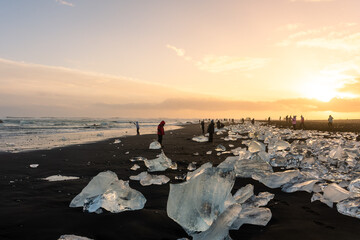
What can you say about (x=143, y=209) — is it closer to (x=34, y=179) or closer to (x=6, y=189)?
(x=6, y=189)

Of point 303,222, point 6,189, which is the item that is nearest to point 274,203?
point 303,222

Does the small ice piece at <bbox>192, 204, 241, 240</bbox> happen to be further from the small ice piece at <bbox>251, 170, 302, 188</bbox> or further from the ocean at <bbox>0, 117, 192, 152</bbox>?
the ocean at <bbox>0, 117, 192, 152</bbox>

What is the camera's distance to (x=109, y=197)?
11.9 ft

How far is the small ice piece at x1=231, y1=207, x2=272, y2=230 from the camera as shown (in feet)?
10.1

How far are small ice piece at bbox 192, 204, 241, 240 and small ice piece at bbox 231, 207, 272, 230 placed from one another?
0.46 m

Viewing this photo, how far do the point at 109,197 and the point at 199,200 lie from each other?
1.47 metres

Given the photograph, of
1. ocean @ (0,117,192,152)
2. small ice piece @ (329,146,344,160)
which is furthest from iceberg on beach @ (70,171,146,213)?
ocean @ (0,117,192,152)

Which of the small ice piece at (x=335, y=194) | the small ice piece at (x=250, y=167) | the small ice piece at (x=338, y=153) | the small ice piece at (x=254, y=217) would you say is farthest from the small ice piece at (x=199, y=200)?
the small ice piece at (x=338, y=153)

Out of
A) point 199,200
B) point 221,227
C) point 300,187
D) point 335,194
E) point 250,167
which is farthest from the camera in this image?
point 250,167

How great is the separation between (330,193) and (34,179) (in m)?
6.34

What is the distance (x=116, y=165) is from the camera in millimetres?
8219

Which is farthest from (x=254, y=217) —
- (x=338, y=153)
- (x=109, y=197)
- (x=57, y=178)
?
(x=338, y=153)

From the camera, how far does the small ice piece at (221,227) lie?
2490 millimetres

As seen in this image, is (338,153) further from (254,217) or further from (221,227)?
(221,227)
